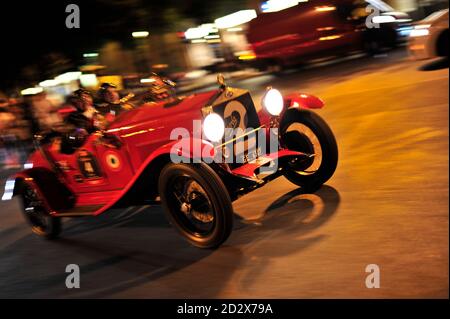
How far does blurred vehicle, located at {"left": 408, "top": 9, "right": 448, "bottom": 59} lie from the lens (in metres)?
9.95

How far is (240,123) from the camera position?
17.4ft

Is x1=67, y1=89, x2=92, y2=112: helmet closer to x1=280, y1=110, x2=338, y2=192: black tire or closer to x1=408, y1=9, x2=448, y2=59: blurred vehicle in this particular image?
x1=280, y1=110, x2=338, y2=192: black tire

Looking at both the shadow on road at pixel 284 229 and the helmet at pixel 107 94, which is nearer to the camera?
the shadow on road at pixel 284 229

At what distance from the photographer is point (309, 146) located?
5.45 meters

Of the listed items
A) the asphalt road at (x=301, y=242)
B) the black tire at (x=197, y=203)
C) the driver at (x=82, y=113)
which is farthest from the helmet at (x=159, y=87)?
the black tire at (x=197, y=203)

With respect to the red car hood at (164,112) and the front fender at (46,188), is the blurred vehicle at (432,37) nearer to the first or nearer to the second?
the red car hood at (164,112)

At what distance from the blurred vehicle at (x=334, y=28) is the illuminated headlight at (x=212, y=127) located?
11.8 metres

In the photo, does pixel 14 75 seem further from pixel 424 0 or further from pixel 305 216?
pixel 424 0

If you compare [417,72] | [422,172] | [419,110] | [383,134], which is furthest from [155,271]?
[417,72]

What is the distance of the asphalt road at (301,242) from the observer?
11.8ft

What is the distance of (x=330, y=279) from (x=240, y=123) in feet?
7.33

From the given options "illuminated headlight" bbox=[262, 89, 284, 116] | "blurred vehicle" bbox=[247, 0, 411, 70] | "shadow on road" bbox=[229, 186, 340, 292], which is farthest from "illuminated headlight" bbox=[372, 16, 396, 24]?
"shadow on road" bbox=[229, 186, 340, 292]

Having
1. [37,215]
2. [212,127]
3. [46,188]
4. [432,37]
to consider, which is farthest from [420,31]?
[37,215]

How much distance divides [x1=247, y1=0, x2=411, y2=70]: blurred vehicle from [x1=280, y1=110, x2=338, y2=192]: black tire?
1087cm
